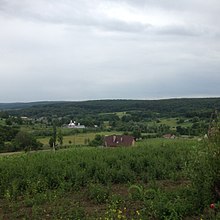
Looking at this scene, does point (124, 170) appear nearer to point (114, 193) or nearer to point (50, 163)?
point (114, 193)

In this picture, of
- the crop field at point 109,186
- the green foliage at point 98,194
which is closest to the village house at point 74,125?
the crop field at point 109,186

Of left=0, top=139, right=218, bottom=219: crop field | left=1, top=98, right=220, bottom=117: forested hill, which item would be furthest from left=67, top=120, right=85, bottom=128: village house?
left=0, top=139, right=218, bottom=219: crop field

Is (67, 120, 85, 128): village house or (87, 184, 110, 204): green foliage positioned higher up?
(87, 184, 110, 204): green foliage

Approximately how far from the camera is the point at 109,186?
762 cm

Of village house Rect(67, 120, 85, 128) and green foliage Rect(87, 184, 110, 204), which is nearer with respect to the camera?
green foliage Rect(87, 184, 110, 204)

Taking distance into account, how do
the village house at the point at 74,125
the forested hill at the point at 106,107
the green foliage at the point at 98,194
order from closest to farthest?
the green foliage at the point at 98,194 < the village house at the point at 74,125 < the forested hill at the point at 106,107

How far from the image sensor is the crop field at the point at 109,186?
5848mm

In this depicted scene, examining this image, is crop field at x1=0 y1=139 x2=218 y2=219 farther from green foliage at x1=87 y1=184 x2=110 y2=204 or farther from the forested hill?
the forested hill

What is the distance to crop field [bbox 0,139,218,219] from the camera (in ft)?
19.2

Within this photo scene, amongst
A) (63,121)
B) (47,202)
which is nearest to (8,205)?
(47,202)

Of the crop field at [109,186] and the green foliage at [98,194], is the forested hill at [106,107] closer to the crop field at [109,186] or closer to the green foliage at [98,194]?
the crop field at [109,186]

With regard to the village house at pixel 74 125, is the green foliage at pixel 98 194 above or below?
above

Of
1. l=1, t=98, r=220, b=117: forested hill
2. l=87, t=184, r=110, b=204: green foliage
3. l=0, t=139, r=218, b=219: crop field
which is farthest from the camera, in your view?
l=1, t=98, r=220, b=117: forested hill

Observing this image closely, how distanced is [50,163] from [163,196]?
4077mm
